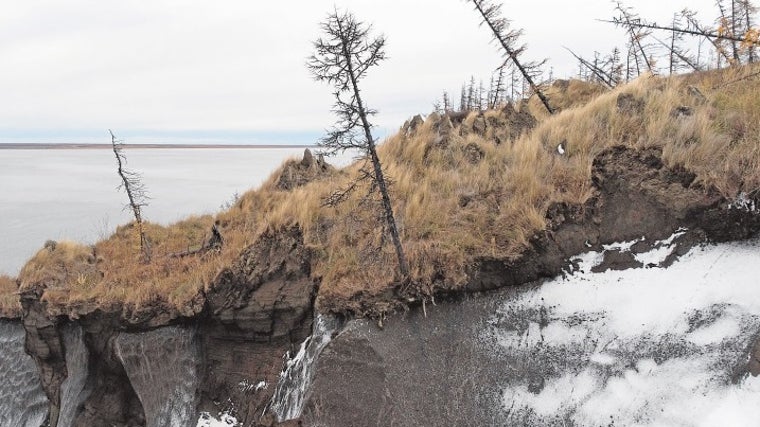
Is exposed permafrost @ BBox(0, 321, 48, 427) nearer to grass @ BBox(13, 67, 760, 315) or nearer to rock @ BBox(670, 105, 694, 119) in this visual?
grass @ BBox(13, 67, 760, 315)

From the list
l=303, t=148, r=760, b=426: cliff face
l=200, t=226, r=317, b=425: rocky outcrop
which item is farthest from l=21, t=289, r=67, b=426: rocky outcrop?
l=303, t=148, r=760, b=426: cliff face

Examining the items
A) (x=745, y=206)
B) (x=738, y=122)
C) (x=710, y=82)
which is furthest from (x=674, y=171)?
(x=710, y=82)

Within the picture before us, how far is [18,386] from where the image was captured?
599 inches

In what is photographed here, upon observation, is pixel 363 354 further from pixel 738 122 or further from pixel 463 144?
pixel 738 122

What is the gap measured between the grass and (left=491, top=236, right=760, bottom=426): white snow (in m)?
1.25

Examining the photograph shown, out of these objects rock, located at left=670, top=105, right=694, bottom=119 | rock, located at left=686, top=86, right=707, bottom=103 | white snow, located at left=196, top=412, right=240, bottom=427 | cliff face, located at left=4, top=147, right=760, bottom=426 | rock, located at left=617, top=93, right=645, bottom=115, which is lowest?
white snow, located at left=196, top=412, right=240, bottom=427

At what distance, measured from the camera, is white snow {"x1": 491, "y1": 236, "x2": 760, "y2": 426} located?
6566 millimetres

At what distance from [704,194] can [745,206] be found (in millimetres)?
584

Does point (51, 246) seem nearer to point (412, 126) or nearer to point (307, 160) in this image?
point (307, 160)

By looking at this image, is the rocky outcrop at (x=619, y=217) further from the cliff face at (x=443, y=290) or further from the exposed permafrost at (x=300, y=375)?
the exposed permafrost at (x=300, y=375)

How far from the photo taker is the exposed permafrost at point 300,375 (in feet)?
29.6

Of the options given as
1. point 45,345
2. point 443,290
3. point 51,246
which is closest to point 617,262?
point 443,290

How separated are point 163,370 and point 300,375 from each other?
12.9 feet

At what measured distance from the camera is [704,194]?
780 cm
